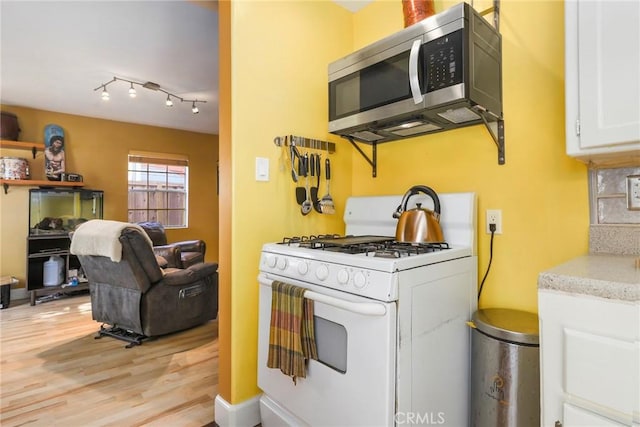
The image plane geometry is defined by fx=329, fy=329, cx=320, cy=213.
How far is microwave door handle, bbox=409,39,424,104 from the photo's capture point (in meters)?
1.37

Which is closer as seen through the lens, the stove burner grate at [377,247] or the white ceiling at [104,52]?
the stove burner grate at [377,247]

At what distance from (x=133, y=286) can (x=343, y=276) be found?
7.36ft

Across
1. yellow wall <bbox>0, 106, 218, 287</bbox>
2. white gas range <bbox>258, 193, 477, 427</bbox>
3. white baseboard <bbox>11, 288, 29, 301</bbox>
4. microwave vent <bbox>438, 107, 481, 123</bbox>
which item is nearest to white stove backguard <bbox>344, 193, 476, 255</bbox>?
white gas range <bbox>258, 193, 477, 427</bbox>

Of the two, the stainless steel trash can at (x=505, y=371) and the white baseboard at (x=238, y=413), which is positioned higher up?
the stainless steel trash can at (x=505, y=371)

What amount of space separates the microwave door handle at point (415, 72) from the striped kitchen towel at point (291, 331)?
0.94m

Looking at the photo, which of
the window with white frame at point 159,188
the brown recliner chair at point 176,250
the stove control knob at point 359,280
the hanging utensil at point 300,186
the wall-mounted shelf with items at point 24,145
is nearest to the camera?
the stove control knob at point 359,280

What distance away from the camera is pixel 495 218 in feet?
5.21

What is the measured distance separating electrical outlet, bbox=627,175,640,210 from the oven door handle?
1.03 metres

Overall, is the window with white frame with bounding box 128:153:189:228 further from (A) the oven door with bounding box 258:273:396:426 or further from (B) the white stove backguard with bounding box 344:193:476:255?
(A) the oven door with bounding box 258:273:396:426

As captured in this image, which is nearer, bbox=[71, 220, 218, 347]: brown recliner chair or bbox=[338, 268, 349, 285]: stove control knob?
bbox=[338, 268, 349, 285]: stove control knob

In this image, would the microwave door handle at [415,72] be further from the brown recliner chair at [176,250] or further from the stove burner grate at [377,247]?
the brown recliner chair at [176,250]

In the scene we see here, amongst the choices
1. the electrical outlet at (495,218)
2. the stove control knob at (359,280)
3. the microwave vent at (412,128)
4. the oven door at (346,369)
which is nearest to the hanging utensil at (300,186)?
the microwave vent at (412,128)

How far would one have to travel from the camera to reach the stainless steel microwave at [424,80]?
4.28ft

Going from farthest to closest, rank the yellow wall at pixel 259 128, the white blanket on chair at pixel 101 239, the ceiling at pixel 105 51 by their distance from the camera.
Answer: the white blanket on chair at pixel 101 239 → the ceiling at pixel 105 51 → the yellow wall at pixel 259 128
